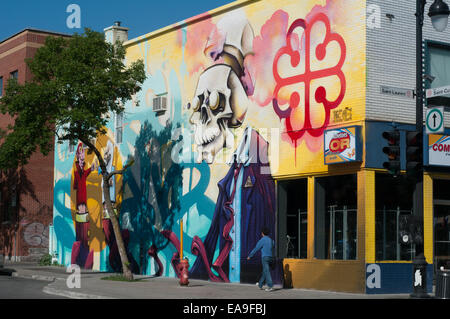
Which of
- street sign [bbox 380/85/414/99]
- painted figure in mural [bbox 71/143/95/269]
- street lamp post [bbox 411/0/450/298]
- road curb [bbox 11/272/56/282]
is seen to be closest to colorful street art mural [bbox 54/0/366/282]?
painted figure in mural [bbox 71/143/95/269]

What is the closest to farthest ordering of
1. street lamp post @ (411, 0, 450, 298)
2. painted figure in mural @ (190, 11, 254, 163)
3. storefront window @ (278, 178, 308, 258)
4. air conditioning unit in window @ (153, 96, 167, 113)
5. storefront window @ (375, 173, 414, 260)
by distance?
1. street lamp post @ (411, 0, 450, 298)
2. storefront window @ (375, 173, 414, 260)
3. storefront window @ (278, 178, 308, 258)
4. painted figure in mural @ (190, 11, 254, 163)
5. air conditioning unit in window @ (153, 96, 167, 113)

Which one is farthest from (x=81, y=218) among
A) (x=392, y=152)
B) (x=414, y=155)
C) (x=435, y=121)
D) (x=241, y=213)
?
(x=435, y=121)

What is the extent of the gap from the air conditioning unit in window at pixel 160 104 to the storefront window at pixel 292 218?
7549 millimetres

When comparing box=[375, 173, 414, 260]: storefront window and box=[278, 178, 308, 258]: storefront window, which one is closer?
box=[375, 173, 414, 260]: storefront window

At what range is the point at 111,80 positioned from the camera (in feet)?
84.3

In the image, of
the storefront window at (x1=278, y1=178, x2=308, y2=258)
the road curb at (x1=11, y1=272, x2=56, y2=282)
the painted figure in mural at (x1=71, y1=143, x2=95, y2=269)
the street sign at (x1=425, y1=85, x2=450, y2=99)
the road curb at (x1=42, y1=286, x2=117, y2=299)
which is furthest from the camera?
the painted figure in mural at (x1=71, y1=143, x2=95, y2=269)

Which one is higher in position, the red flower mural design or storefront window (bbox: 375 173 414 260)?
the red flower mural design

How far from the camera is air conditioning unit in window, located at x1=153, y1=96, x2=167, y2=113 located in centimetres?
3004

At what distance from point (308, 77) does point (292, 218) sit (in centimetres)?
462

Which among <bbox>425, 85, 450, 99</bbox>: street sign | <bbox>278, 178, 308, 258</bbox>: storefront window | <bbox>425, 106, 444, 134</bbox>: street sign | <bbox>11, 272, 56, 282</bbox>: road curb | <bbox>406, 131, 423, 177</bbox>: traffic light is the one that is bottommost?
<bbox>11, 272, 56, 282</bbox>: road curb

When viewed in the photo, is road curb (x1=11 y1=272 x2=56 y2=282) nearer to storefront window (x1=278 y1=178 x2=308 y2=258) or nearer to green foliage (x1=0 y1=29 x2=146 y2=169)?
green foliage (x1=0 y1=29 x2=146 y2=169)

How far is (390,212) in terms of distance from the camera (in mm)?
22094

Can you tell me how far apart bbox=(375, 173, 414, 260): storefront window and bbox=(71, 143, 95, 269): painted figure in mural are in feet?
54.7
